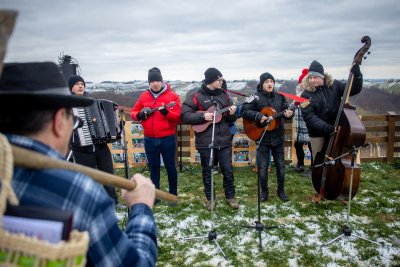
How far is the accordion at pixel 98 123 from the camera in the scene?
4.73 m

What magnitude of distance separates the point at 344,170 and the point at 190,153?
4.99 meters

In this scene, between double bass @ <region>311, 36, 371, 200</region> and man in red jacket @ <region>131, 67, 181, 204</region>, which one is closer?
double bass @ <region>311, 36, 371, 200</region>

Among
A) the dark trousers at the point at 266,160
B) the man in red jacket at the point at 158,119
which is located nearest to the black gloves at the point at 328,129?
the dark trousers at the point at 266,160

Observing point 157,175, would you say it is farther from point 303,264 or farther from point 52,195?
point 52,195

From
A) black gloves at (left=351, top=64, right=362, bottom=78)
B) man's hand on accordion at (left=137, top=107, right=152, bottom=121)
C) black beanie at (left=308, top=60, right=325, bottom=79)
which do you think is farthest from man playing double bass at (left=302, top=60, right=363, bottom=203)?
man's hand on accordion at (left=137, top=107, right=152, bottom=121)

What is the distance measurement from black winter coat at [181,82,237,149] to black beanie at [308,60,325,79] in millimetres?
1532

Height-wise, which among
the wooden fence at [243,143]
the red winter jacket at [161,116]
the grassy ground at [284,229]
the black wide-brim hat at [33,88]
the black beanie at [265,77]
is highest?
the black beanie at [265,77]

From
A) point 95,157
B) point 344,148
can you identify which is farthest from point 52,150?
point 344,148

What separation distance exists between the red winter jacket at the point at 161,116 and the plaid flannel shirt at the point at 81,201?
4.16 metres

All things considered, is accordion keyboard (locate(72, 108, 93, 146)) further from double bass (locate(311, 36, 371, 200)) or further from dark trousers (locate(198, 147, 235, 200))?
double bass (locate(311, 36, 371, 200))

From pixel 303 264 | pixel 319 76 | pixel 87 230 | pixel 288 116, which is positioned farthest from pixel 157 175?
pixel 87 230

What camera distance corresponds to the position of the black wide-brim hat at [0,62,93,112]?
1145mm

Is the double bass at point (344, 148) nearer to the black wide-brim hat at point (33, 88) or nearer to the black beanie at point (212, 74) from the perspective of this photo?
the black beanie at point (212, 74)

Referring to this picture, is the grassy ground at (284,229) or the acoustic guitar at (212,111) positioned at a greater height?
the acoustic guitar at (212,111)
